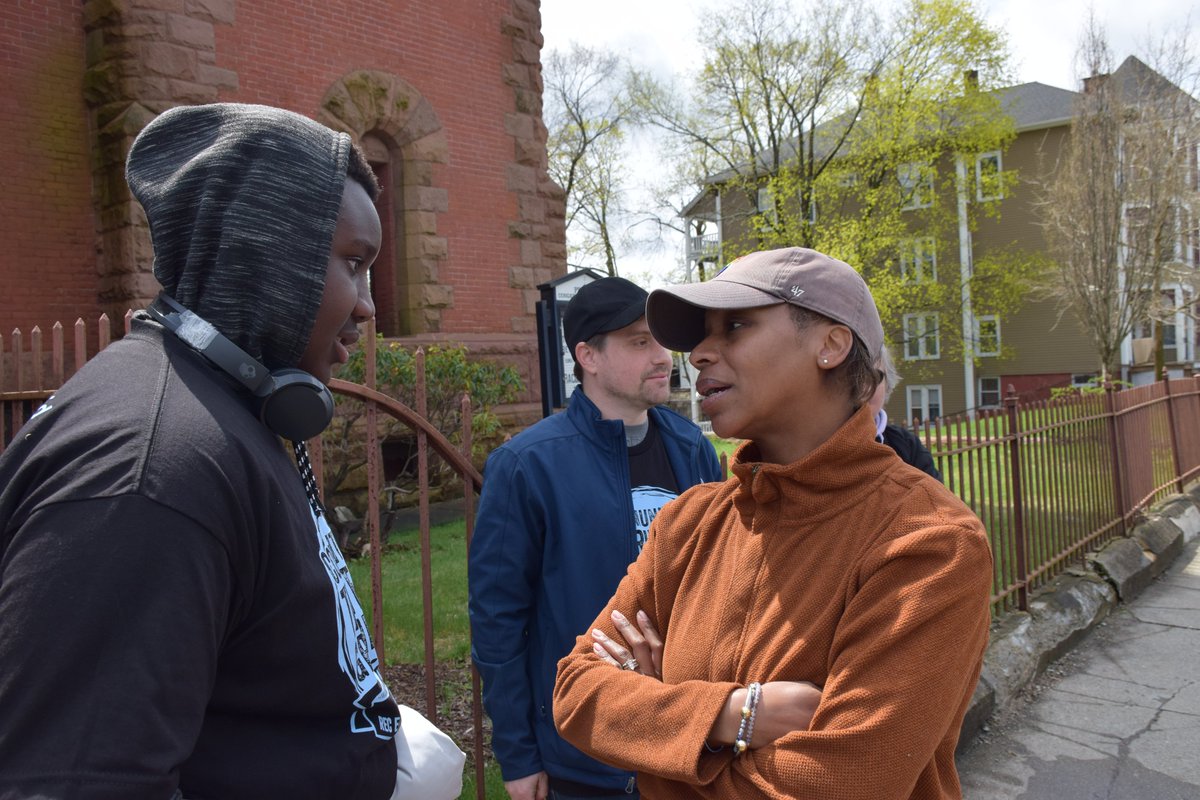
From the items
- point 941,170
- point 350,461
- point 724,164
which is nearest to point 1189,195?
point 941,170

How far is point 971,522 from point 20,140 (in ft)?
33.6

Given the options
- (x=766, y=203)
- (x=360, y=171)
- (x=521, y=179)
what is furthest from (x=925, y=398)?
(x=360, y=171)

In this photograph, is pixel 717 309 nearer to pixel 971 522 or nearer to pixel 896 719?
pixel 971 522

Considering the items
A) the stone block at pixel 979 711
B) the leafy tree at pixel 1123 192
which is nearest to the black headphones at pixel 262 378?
the stone block at pixel 979 711

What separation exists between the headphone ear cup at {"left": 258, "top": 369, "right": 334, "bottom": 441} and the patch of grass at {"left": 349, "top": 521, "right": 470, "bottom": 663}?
139 inches

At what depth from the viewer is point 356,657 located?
1492 mm

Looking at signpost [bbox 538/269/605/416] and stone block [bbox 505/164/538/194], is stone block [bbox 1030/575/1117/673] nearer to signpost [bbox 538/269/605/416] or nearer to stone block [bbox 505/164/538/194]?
signpost [bbox 538/269/605/416]

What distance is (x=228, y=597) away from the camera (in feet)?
3.90

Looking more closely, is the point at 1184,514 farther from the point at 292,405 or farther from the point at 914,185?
the point at 914,185

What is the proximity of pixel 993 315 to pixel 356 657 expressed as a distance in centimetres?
3410

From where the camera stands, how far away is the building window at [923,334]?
3131 centimetres

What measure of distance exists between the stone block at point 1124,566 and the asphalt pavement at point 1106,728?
0.53 meters

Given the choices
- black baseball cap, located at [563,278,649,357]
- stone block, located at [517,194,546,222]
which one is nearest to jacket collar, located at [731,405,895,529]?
black baseball cap, located at [563,278,649,357]

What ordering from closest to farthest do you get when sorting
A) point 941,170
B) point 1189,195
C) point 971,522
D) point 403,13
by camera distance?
1. point 971,522
2. point 403,13
3. point 1189,195
4. point 941,170
